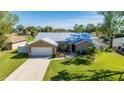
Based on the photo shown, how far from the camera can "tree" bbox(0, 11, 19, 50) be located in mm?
18078

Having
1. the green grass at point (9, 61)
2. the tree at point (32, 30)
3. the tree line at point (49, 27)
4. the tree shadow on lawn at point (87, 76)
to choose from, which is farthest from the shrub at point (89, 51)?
the green grass at point (9, 61)

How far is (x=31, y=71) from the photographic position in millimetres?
15094

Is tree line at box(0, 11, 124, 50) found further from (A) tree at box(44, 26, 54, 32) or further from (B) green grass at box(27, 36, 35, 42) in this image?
(B) green grass at box(27, 36, 35, 42)

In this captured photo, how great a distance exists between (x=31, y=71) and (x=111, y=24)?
9702 millimetres

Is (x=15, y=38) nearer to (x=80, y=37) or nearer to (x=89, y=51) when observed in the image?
(x=80, y=37)

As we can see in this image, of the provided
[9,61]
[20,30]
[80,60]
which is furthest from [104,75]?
[20,30]

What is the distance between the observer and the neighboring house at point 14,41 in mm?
18980

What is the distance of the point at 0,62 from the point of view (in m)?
16.7

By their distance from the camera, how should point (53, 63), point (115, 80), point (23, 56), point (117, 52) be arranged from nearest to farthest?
point (115, 80) → point (53, 63) → point (23, 56) → point (117, 52)

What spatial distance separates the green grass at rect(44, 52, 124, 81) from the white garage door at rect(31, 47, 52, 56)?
212 centimetres

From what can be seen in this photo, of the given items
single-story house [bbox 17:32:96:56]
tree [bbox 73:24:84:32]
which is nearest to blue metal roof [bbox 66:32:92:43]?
single-story house [bbox 17:32:96:56]
